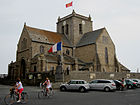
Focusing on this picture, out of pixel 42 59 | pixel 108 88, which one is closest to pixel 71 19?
pixel 42 59

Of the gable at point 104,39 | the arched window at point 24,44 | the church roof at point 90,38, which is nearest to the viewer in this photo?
the arched window at point 24,44

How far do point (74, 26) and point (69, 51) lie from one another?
9.04 metres

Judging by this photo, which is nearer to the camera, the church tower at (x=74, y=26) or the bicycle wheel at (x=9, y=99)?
the bicycle wheel at (x=9, y=99)

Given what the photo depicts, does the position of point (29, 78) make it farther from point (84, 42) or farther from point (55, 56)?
point (84, 42)

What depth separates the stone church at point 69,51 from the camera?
115 ft

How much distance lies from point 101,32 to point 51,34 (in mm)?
14410

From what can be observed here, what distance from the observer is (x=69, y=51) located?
4503 centimetres

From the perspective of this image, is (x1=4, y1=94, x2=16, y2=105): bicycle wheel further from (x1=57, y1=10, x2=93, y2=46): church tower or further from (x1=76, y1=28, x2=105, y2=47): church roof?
(x1=57, y1=10, x2=93, y2=46): church tower

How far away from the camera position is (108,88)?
19844 mm

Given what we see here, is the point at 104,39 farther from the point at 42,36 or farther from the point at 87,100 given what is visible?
the point at 87,100

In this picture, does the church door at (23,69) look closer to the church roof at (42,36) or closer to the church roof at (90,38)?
the church roof at (42,36)

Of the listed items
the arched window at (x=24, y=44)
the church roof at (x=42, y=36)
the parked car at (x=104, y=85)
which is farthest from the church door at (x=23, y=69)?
the parked car at (x=104, y=85)

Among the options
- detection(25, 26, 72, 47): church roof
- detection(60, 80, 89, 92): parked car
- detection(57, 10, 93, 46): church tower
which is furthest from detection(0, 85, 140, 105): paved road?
detection(57, 10, 93, 46): church tower

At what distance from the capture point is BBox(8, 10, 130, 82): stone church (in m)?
35.0
